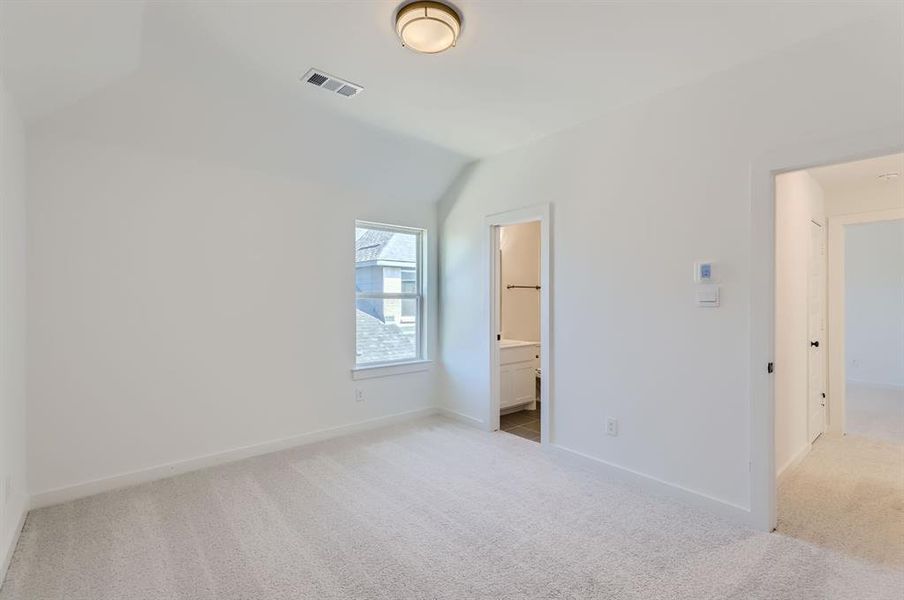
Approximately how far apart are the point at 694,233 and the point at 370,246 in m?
2.93

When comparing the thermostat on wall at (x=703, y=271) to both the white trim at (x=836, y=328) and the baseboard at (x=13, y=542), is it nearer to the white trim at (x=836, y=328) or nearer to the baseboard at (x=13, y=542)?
the white trim at (x=836, y=328)

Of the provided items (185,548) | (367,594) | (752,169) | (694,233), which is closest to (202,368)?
(185,548)

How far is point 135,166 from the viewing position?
3051 millimetres

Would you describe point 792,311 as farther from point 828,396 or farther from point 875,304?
point 875,304

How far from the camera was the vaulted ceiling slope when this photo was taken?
2.06m

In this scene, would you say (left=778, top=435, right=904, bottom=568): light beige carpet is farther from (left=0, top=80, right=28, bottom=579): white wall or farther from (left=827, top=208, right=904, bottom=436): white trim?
(left=0, top=80, right=28, bottom=579): white wall

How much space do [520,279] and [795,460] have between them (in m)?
3.50

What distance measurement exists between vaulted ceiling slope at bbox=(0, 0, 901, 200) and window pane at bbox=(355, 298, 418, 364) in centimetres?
167

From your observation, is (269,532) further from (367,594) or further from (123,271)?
(123,271)

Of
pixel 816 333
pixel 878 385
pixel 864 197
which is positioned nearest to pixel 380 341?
pixel 816 333

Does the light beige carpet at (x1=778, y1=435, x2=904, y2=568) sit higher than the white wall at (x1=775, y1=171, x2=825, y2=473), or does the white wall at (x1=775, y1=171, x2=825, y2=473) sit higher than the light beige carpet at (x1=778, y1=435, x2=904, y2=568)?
the white wall at (x1=775, y1=171, x2=825, y2=473)

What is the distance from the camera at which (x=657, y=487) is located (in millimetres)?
2898

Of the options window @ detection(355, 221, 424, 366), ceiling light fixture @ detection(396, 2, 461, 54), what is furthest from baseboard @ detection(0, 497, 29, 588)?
ceiling light fixture @ detection(396, 2, 461, 54)

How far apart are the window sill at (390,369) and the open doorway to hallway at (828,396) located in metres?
3.10
